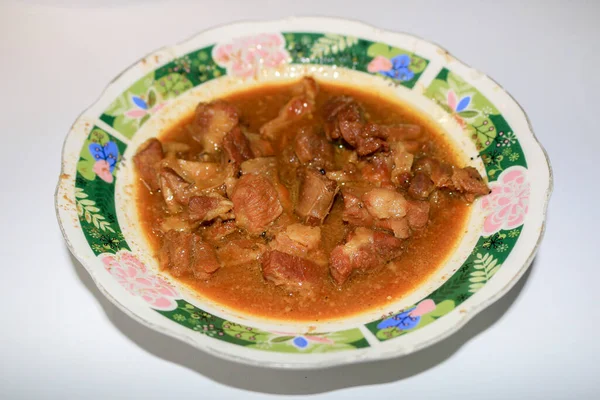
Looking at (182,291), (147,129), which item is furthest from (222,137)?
(182,291)

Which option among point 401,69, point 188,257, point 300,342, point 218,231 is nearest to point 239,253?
point 218,231

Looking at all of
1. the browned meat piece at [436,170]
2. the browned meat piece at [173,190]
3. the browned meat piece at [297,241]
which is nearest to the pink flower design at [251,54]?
the browned meat piece at [173,190]

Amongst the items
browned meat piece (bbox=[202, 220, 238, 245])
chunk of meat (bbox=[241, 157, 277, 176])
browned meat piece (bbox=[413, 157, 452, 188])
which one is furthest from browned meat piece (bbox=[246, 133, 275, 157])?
browned meat piece (bbox=[413, 157, 452, 188])

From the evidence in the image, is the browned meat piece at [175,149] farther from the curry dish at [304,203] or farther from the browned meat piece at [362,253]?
the browned meat piece at [362,253]

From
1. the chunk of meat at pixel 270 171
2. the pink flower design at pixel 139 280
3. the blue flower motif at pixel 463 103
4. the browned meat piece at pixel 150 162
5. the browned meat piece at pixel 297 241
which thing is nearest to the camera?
the pink flower design at pixel 139 280

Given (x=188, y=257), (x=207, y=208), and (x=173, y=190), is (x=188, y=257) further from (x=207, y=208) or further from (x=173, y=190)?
(x=173, y=190)

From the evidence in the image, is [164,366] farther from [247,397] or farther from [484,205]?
[484,205]

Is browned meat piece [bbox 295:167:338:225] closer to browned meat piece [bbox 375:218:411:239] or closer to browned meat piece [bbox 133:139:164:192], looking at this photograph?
browned meat piece [bbox 375:218:411:239]
